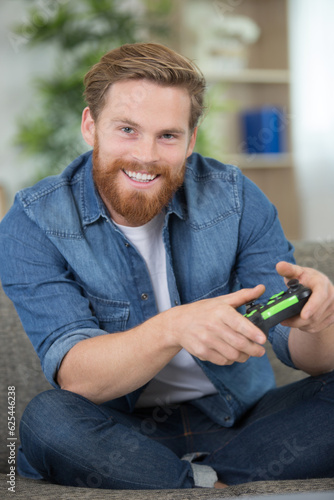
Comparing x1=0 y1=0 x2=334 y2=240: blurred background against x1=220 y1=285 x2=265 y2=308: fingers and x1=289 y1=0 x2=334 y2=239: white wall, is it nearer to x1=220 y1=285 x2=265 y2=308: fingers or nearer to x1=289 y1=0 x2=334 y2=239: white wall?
x1=289 y1=0 x2=334 y2=239: white wall

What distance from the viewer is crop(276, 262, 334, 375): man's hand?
929mm

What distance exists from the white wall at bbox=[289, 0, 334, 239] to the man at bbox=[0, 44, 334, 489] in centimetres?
249

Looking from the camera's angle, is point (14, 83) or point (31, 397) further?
point (14, 83)

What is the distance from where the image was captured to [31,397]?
4.34 feet

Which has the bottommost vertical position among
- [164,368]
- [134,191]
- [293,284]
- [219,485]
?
[219,485]

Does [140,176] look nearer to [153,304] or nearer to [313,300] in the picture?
[153,304]

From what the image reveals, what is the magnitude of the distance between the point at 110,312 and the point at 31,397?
311mm

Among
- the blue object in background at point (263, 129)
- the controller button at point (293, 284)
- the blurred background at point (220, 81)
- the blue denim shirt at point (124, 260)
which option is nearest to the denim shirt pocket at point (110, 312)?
the blue denim shirt at point (124, 260)

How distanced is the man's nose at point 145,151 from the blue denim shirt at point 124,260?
123mm

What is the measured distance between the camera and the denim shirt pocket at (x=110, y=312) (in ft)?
3.83

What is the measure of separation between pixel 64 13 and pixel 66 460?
8.23ft

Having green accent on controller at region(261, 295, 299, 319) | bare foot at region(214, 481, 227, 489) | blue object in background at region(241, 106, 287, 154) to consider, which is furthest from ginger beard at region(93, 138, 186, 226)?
blue object in background at region(241, 106, 287, 154)

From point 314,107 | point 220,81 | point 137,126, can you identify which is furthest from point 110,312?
point 314,107

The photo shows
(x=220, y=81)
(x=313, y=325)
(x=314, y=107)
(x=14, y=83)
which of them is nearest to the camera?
(x=313, y=325)
